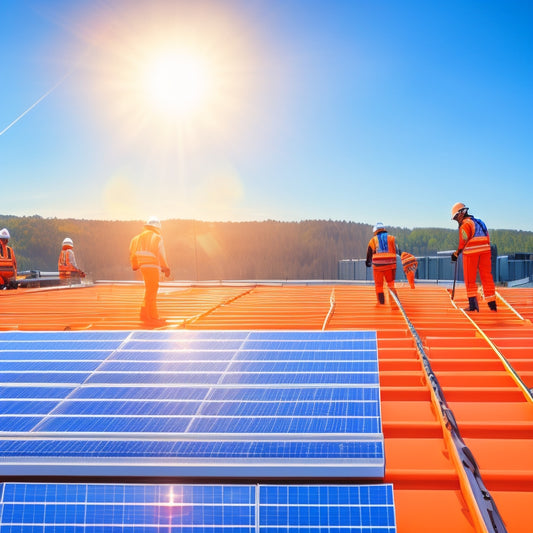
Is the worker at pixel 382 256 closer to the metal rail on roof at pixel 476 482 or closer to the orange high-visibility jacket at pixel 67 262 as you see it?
the metal rail on roof at pixel 476 482

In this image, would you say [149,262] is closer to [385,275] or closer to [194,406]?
[385,275]

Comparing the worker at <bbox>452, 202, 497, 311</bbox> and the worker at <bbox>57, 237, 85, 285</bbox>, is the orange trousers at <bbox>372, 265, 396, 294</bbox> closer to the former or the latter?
the worker at <bbox>452, 202, 497, 311</bbox>

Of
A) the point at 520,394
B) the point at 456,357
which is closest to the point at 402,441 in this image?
the point at 520,394

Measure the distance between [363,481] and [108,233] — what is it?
120391 mm

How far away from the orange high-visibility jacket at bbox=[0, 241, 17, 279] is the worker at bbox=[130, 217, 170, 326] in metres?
7.49

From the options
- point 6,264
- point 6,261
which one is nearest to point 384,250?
point 6,261

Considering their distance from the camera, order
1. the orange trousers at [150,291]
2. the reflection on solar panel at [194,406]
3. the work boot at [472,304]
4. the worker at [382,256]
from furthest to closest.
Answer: the worker at [382,256]
the work boot at [472,304]
the orange trousers at [150,291]
the reflection on solar panel at [194,406]

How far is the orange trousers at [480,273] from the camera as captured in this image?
9188 millimetres

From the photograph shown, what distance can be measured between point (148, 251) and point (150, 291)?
0.76m

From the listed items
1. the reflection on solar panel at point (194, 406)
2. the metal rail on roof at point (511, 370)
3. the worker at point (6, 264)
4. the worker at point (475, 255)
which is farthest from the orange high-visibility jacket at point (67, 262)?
the metal rail on roof at point (511, 370)

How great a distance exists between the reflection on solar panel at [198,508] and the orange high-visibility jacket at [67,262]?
15148 millimetres

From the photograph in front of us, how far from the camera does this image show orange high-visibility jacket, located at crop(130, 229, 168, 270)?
916 centimetres

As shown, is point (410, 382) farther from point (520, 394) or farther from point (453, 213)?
point (453, 213)

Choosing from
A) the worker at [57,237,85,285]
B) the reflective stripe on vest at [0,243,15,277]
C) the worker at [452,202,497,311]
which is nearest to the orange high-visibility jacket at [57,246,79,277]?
the worker at [57,237,85,285]
